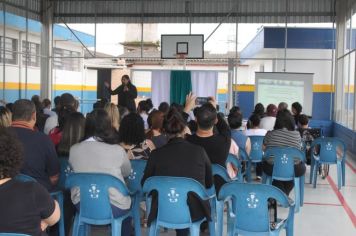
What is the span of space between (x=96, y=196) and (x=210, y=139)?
3.59ft

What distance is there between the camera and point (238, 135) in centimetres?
537

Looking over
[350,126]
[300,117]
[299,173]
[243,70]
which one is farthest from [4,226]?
[243,70]

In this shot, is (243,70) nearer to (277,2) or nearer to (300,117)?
(277,2)

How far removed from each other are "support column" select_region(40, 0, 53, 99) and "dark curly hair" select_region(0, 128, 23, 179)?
11.1m

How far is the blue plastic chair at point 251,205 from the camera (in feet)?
9.75

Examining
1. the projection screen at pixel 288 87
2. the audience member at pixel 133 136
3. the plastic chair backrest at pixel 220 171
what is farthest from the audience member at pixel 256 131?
the projection screen at pixel 288 87

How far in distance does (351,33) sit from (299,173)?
679 centimetres

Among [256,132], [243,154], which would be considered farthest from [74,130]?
[256,132]

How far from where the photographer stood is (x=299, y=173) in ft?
16.0

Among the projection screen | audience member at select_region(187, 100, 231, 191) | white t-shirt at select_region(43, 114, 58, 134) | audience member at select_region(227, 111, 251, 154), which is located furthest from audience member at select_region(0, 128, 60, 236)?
the projection screen

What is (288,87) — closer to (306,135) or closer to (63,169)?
(306,135)

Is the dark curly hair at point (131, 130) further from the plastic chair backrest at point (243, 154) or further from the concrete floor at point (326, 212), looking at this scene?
the plastic chair backrest at point (243, 154)

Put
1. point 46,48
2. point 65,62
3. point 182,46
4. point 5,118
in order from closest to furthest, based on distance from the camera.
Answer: point 5,118 < point 182,46 < point 46,48 < point 65,62

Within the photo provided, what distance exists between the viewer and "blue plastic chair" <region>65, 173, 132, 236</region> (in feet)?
10.3
